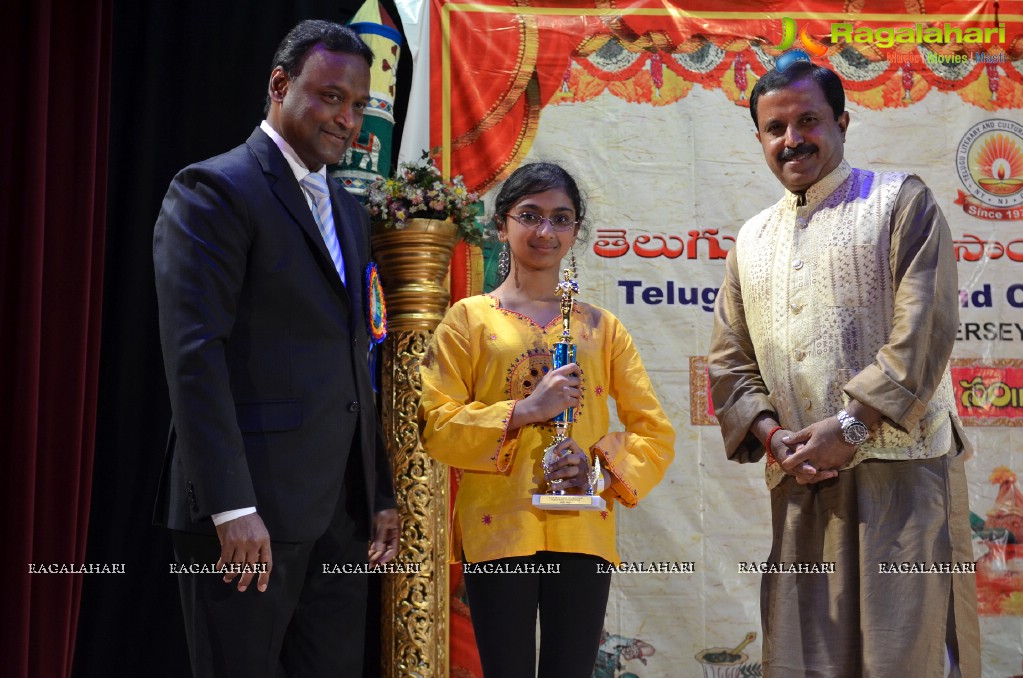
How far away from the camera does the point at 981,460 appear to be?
4.09 metres

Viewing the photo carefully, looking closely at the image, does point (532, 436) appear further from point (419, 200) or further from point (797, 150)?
point (419, 200)

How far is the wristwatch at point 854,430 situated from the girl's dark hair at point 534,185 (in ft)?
3.04

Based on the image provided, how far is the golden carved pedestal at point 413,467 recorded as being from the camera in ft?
11.7

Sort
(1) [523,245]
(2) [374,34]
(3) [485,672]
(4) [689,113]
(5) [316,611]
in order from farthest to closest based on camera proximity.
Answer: (4) [689,113] → (2) [374,34] → (1) [523,245] → (3) [485,672] → (5) [316,611]

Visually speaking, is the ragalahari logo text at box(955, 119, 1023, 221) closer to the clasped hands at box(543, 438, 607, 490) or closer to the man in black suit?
the clasped hands at box(543, 438, 607, 490)

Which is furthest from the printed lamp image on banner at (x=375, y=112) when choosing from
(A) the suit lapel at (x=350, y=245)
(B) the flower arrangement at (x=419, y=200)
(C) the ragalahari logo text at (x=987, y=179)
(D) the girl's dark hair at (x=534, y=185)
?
(C) the ragalahari logo text at (x=987, y=179)

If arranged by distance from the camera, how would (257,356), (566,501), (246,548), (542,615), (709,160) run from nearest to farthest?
(246,548), (257,356), (566,501), (542,615), (709,160)

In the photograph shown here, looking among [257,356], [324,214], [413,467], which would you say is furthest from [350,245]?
[413,467]

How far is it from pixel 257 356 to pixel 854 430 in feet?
4.33

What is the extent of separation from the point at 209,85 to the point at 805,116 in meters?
2.46

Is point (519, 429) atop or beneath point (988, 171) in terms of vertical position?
beneath

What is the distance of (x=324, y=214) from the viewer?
93.1 inches

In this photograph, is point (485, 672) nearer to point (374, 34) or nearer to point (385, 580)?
point (385, 580)

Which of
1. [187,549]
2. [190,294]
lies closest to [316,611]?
[187,549]
